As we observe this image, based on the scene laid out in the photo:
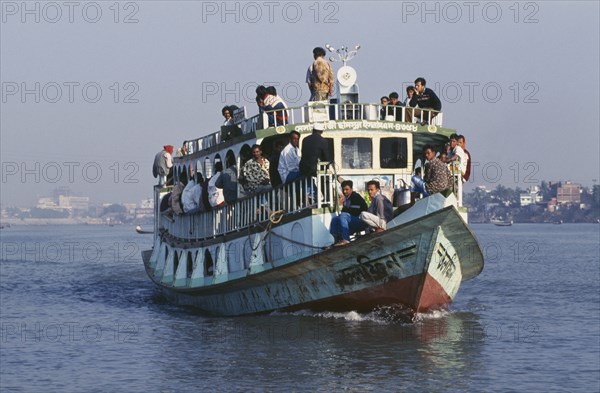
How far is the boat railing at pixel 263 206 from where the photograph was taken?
71.4ft

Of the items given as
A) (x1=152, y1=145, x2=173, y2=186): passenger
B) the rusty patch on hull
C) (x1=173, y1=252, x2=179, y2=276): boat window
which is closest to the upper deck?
the rusty patch on hull

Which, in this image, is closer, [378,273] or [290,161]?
[378,273]

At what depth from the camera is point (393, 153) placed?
24.3 meters

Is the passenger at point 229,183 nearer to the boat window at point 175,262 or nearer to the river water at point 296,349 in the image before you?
the river water at point 296,349

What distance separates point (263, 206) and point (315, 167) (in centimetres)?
247

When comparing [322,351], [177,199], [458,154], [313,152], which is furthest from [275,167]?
[177,199]

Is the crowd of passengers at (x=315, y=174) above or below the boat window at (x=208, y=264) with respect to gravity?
above

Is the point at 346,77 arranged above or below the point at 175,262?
above

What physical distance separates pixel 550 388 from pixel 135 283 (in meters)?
26.4

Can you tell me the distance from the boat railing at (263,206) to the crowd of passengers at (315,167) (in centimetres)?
17

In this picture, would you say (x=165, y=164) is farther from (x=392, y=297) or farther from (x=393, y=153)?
(x=392, y=297)

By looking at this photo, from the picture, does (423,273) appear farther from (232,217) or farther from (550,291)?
(550,291)

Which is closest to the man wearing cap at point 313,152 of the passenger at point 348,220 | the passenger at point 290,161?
the passenger at point 290,161

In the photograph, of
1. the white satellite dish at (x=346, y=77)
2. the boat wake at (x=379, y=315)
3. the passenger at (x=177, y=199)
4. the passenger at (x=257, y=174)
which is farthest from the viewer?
the passenger at (x=177, y=199)
